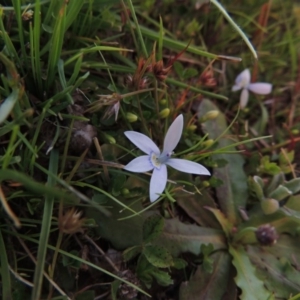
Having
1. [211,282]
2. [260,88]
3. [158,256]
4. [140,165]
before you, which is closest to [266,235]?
[211,282]

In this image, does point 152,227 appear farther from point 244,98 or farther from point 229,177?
point 244,98

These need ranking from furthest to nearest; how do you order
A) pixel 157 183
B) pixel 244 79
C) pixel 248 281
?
pixel 244 79 → pixel 248 281 → pixel 157 183

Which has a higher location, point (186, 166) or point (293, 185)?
point (186, 166)

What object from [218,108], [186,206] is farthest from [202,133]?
[186,206]

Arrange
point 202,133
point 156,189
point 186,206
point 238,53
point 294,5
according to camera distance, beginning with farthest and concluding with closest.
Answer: point 294,5, point 238,53, point 202,133, point 186,206, point 156,189

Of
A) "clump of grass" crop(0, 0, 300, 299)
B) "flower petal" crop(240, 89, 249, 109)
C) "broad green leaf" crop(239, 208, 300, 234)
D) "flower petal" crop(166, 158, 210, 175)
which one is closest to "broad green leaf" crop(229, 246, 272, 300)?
"clump of grass" crop(0, 0, 300, 299)

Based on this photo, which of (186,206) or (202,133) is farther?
(202,133)

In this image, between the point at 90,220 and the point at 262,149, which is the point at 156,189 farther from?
the point at 262,149
